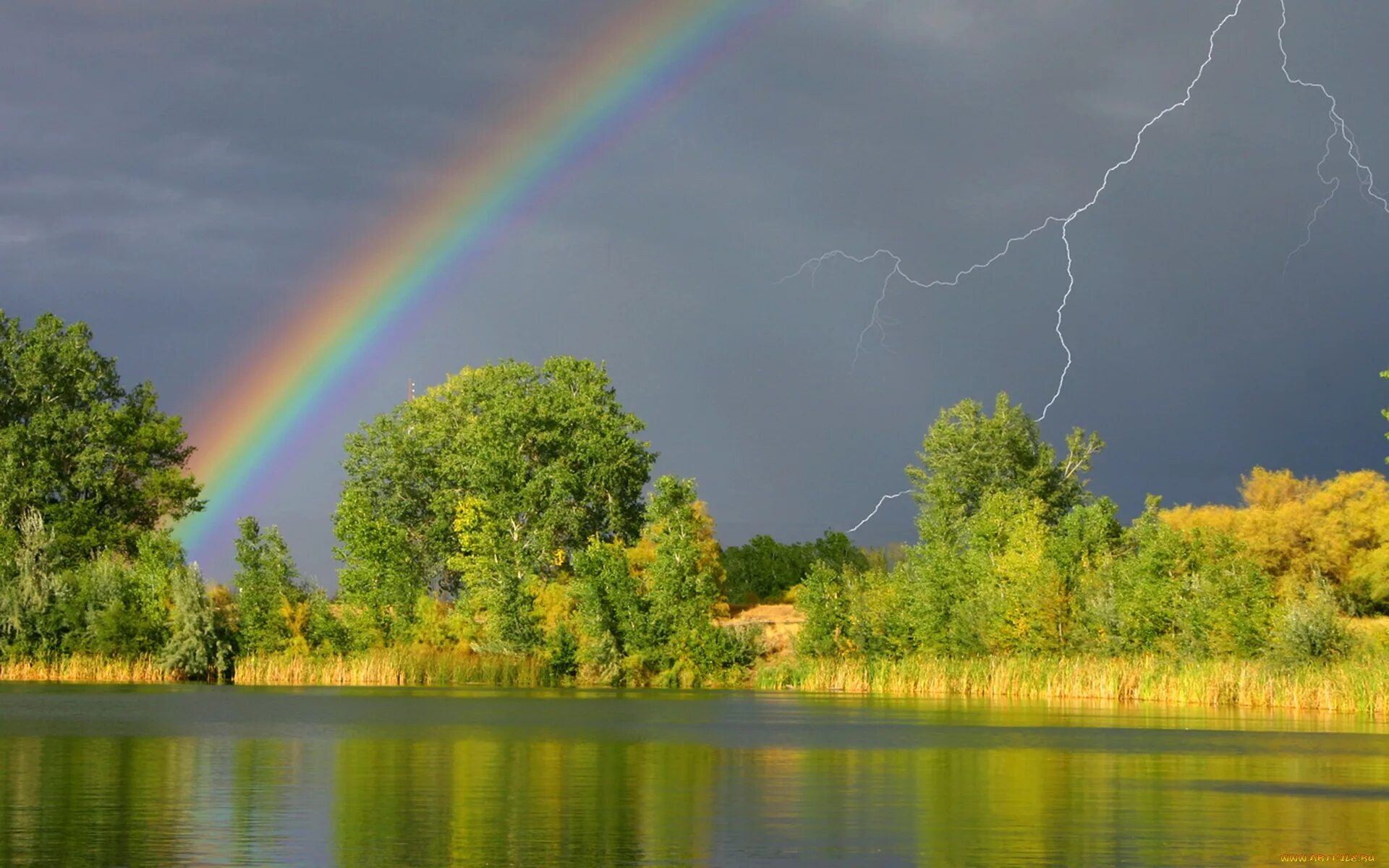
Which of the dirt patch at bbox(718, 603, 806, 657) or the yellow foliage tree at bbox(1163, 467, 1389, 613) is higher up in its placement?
the yellow foliage tree at bbox(1163, 467, 1389, 613)

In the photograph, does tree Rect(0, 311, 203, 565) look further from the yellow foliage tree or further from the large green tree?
the yellow foliage tree

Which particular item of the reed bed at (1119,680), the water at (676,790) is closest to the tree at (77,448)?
the reed bed at (1119,680)

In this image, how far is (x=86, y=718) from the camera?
4359 cm

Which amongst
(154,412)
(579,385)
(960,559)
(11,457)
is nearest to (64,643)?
(11,457)

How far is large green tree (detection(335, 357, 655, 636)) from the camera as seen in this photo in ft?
319

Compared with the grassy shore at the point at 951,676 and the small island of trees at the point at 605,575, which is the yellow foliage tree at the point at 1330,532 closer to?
the small island of trees at the point at 605,575

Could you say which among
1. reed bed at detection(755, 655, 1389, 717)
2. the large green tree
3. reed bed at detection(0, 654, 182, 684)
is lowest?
reed bed at detection(0, 654, 182, 684)

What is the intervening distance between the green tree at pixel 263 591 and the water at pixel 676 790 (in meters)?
37.5

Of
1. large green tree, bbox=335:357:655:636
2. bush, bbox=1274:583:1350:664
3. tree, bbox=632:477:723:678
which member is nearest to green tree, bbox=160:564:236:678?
large green tree, bbox=335:357:655:636

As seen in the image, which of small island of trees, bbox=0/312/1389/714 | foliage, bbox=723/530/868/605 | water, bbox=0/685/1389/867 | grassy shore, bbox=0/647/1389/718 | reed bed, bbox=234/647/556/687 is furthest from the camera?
foliage, bbox=723/530/868/605

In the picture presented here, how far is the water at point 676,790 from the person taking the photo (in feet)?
59.8

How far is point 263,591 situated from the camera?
85625mm

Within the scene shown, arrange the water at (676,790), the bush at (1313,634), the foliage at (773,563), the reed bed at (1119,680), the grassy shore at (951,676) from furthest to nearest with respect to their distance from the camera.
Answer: the foliage at (773,563)
the bush at (1313,634)
the grassy shore at (951,676)
the reed bed at (1119,680)
the water at (676,790)

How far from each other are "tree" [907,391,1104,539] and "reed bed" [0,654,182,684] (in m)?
50.7
